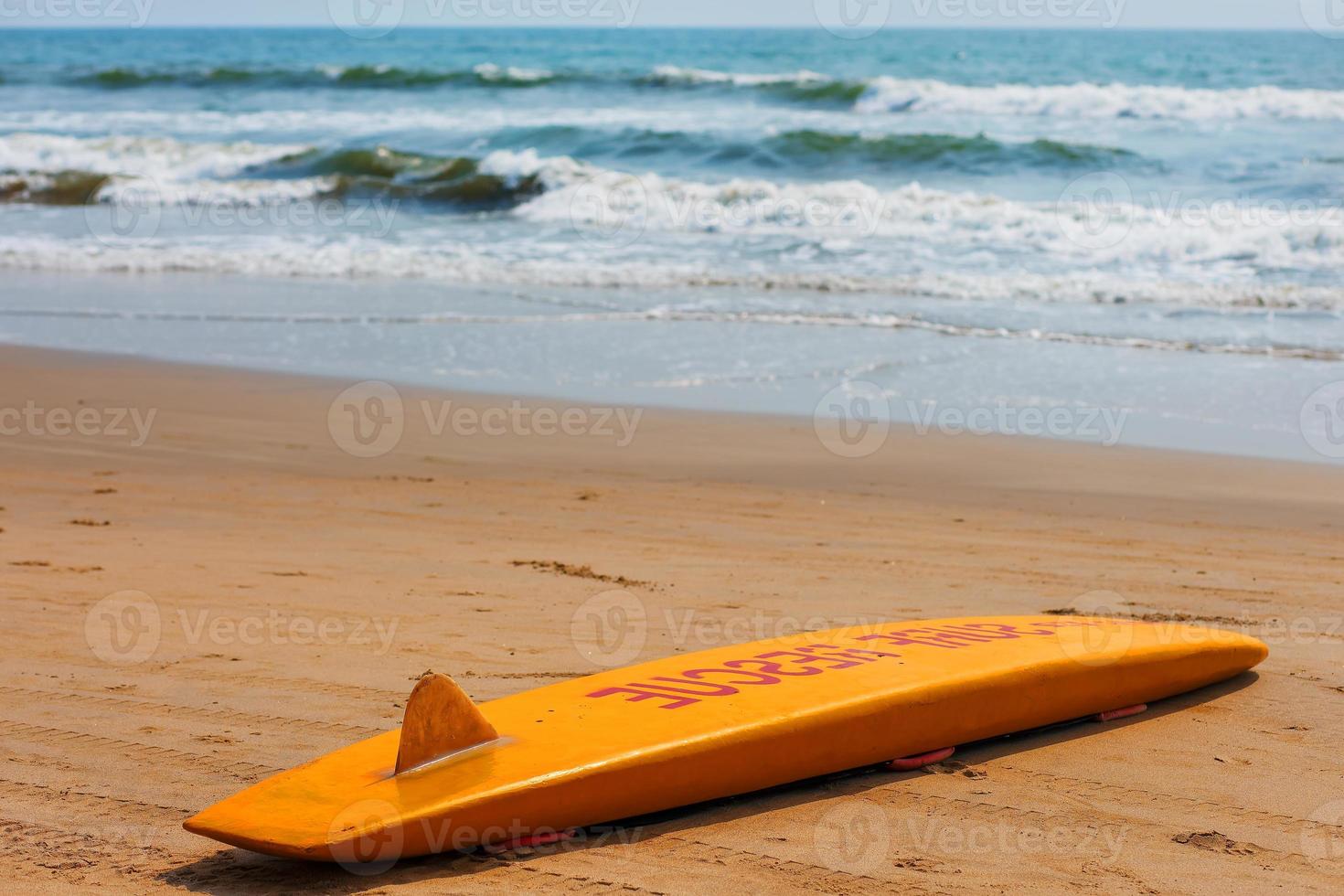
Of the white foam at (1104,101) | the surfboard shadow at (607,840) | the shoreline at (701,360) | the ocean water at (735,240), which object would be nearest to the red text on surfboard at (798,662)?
the surfboard shadow at (607,840)

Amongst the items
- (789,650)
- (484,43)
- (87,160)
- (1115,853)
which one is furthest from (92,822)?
(484,43)

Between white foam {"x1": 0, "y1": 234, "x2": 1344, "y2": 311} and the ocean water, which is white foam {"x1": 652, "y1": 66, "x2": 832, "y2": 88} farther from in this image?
white foam {"x1": 0, "y1": 234, "x2": 1344, "y2": 311}

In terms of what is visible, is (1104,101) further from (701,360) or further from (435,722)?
(435,722)

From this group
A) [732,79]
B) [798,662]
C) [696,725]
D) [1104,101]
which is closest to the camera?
[696,725]

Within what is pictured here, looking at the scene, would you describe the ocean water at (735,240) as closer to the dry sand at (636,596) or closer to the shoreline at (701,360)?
the shoreline at (701,360)

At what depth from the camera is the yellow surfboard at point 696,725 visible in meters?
2.59

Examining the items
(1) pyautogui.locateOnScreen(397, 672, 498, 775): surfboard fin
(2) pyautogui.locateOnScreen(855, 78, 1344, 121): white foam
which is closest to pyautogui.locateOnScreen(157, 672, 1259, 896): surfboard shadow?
(1) pyautogui.locateOnScreen(397, 672, 498, 775): surfboard fin

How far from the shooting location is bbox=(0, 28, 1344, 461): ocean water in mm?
8320

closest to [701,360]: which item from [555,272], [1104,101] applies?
[555,272]

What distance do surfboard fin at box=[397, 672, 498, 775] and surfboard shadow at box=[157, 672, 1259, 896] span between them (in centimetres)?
25

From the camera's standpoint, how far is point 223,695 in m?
3.44

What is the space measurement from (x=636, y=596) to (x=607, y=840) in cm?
176

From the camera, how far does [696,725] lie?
2.95 meters

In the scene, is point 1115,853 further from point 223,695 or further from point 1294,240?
point 1294,240
